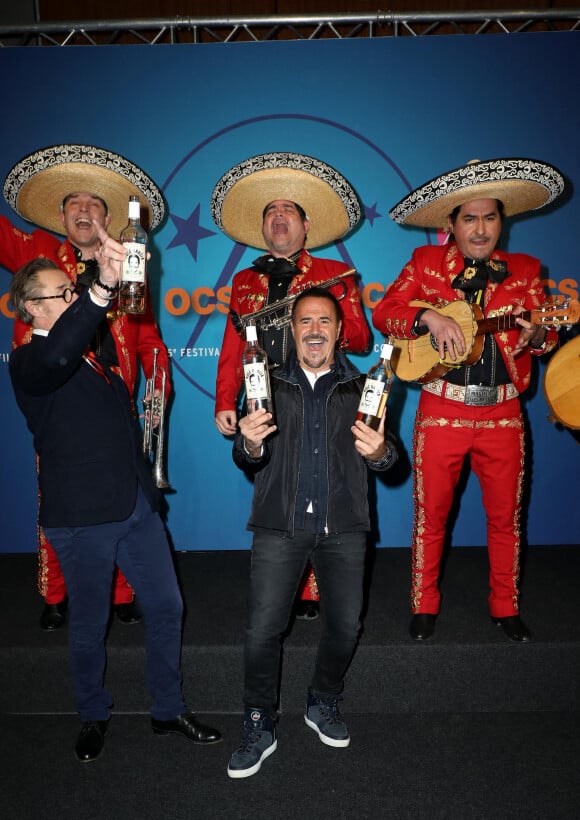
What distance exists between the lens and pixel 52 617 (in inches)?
126

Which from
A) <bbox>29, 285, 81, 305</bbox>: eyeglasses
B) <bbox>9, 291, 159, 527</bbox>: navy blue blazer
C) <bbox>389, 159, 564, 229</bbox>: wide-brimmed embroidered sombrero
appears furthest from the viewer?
<bbox>389, 159, 564, 229</bbox>: wide-brimmed embroidered sombrero

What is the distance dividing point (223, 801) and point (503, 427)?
1966mm

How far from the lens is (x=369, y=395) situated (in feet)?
6.91

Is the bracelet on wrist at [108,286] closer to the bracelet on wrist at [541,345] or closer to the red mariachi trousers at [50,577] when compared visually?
the red mariachi trousers at [50,577]

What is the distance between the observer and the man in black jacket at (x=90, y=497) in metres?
2.26

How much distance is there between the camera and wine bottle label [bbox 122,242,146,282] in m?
2.04

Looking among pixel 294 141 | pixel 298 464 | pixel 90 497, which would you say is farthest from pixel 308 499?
pixel 294 141

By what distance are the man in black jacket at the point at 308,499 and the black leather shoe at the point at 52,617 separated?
1.21m

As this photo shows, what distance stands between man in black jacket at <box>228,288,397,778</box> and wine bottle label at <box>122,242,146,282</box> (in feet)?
2.07

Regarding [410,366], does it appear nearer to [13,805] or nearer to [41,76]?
[13,805]

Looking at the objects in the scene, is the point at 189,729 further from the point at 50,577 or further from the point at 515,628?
the point at 515,628

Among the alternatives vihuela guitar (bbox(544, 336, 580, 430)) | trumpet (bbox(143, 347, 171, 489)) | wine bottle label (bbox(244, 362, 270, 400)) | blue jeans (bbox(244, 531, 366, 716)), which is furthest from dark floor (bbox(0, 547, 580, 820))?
wine bottle label (bbox(244, 362, 270, 400))

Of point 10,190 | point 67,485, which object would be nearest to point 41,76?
point 10,190

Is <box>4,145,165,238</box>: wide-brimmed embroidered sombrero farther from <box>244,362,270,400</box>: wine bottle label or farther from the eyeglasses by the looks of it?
<box>244,362,270,400</box>: wine bottle label
